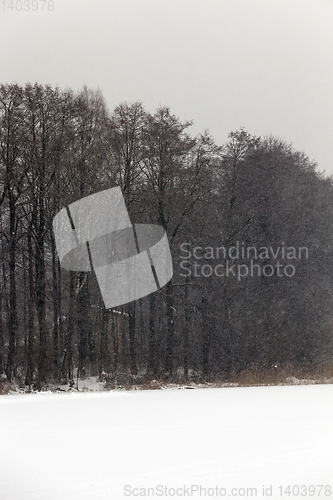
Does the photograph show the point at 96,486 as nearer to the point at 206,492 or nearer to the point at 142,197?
the point at 206,492

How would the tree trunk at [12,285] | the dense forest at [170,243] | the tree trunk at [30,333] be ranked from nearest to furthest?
the tree trunk at [30,333] < the tree trunk at [12,285] < the dense forest at [170,243]

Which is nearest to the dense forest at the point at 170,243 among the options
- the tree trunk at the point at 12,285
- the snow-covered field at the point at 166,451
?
the tree trunk at the point at 12,285

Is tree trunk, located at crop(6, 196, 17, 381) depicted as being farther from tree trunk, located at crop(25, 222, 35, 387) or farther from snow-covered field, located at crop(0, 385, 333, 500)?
snow-covered field, located at crop(0, 385, 333, 500)

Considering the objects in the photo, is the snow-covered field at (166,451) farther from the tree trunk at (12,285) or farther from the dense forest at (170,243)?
the dense forest at (170,243)

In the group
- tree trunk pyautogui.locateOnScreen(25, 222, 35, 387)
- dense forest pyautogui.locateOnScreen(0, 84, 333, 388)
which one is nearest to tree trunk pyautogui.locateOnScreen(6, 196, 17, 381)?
dense forest pyautogui.locateOnScreen(0, 84, 333, 388)

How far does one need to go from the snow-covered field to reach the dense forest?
10523mm

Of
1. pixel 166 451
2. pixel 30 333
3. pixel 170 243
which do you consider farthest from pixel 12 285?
pixel 166 451

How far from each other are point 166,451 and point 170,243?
16273 mm

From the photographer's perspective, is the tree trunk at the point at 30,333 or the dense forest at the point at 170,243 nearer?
the tree trunk at the point at 30,333

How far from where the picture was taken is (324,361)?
75.3 feet

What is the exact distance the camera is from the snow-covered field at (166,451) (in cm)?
487

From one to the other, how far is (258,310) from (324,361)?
10.3 ft

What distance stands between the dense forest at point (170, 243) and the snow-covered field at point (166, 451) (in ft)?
34.5

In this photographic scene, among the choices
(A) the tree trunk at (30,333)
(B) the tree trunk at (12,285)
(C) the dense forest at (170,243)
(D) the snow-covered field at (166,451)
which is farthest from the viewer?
(C) the dense forest at (170,243)
